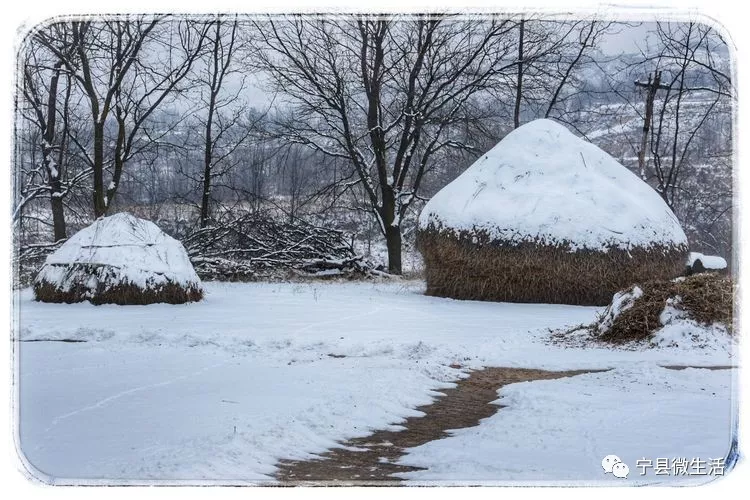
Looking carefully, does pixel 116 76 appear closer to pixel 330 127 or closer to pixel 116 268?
pixel 116 268

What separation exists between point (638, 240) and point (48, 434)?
7.70 metres

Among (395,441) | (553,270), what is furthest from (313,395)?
(553,270)

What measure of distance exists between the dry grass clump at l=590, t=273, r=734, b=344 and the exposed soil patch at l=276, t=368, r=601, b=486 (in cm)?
143

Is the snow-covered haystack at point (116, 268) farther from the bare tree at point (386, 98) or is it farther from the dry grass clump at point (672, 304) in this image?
the dry grass clump at point (672, 304)

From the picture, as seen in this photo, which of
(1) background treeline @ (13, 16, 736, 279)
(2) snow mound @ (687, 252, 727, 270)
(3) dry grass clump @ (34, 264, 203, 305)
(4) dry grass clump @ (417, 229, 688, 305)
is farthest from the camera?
(4) dry grass clump @ (417, 229, 688, 305)

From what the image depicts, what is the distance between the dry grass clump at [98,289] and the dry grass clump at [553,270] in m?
3.84

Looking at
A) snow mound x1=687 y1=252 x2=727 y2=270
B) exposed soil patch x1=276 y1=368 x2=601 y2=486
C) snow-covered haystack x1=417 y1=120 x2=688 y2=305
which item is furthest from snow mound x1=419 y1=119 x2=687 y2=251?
exposed soil patch x1=276 y1=368 x2=601 y2=486

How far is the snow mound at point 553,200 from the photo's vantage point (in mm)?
9273

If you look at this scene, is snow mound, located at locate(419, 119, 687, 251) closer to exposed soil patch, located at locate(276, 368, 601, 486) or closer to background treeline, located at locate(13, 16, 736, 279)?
background treeline, located at locate(13, 16, 736, 279)

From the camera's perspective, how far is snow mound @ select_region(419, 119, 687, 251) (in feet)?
30.4

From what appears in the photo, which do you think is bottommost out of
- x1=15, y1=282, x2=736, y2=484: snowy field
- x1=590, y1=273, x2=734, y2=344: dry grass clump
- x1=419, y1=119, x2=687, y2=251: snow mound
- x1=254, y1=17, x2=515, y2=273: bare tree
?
x1=15, y1=282, x2=736, y2=484: snowy field

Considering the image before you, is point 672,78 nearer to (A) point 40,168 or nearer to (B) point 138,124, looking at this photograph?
(B) point 138,124

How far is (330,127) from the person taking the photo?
12.2 meters

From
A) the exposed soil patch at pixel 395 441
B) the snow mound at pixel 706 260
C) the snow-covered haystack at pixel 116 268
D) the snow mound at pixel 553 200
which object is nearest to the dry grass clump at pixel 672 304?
the exposed soil patch at pixel 395 441
